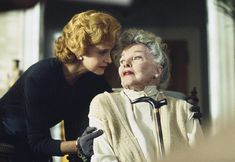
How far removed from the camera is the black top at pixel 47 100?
1580 millimetres

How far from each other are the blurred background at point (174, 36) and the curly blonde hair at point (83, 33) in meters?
0.03

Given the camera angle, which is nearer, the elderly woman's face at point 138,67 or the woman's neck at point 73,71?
the elderly woman's face at point 138,67

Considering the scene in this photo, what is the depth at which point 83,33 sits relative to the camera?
154 cm

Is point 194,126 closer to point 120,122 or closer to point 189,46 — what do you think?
point 120,122

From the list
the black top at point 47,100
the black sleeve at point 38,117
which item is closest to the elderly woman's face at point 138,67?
the black top at point 47,100

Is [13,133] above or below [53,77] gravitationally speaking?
below

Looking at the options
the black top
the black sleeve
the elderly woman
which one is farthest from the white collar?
the black sleeve

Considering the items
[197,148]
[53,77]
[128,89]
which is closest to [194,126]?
[128,89]

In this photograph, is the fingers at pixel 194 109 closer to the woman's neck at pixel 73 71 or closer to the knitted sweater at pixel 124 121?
the knitted sweater at pixel 124 121

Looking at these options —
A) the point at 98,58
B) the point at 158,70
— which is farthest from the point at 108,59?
the point at 158,70

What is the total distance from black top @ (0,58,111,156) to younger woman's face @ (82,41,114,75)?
26 mm

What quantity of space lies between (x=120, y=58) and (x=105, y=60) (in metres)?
0.07

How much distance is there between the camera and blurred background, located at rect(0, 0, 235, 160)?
63.3 inches

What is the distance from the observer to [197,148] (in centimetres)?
18
